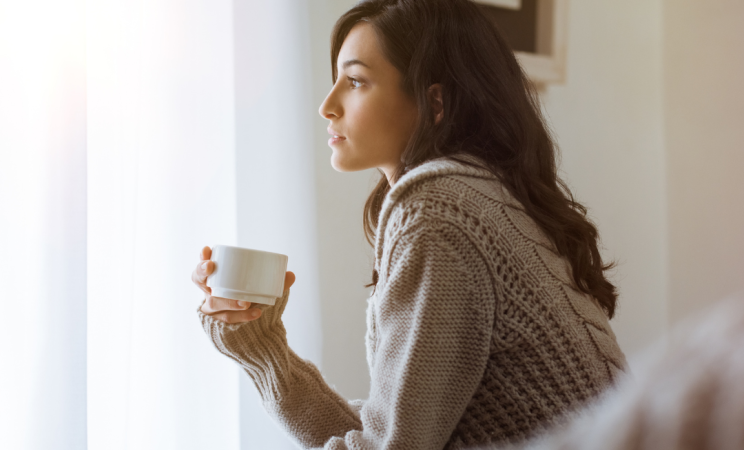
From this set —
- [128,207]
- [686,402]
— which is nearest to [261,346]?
[128,207]

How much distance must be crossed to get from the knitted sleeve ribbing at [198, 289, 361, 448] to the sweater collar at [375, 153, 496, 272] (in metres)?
0.22

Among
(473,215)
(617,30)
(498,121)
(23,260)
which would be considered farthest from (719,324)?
(617,30)

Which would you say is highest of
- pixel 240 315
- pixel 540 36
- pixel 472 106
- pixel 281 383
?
pixel 540 36

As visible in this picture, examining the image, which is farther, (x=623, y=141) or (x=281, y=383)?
(x=623, y=141)

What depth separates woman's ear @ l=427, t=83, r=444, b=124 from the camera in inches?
31.4

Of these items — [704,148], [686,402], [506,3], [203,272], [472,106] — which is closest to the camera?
[686,402]

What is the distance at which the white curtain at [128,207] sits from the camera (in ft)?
2.49

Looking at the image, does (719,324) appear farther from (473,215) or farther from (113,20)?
(113,20)

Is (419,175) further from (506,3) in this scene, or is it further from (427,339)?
(506,3)

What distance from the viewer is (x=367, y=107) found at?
0.82 m

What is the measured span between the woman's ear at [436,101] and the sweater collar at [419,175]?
12 centimetres

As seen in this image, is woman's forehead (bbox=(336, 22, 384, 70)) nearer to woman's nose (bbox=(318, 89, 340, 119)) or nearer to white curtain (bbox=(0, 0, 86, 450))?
woman's nose (bbox=(318, 89, 340, 119))

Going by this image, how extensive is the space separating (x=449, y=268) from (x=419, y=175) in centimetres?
11

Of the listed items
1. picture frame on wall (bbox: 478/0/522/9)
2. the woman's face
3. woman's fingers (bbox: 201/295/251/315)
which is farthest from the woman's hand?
picture frame on wall (bbox: 478/0/522/9)
